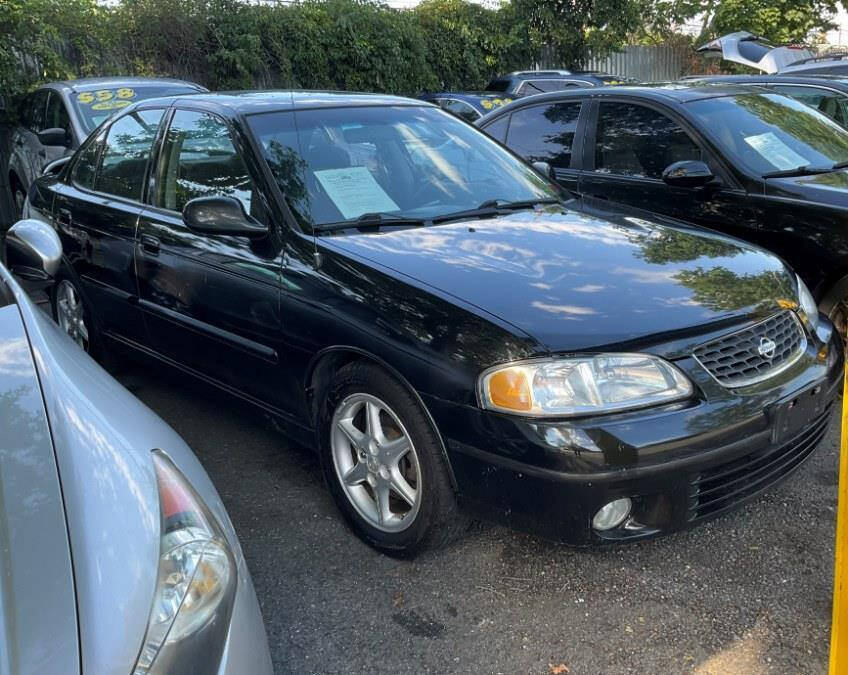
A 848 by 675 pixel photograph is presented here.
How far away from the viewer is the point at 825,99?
7.34 metres

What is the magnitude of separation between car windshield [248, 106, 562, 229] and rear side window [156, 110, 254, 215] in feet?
0.55

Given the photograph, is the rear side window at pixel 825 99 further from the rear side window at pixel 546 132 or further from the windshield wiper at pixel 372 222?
the windshield wiper at pixel 372 222

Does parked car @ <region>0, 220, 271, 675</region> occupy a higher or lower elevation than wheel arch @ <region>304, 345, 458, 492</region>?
higher

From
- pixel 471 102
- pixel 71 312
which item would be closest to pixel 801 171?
pixel 71 312

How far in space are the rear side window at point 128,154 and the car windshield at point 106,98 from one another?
3.91 metres

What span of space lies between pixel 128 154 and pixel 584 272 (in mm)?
2666

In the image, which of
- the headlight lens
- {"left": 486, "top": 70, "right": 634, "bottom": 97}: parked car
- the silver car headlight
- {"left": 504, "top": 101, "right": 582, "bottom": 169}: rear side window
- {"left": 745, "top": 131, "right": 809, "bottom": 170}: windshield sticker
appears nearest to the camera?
the silver car headlight

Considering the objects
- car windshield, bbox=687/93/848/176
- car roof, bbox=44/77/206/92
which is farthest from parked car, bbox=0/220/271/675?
car roof, bbox=44/77/206/92

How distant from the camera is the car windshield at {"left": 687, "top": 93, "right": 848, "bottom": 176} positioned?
192 inches

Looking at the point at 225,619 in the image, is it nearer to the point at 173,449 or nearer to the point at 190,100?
the point at 173,449

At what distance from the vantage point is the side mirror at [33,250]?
3.10m

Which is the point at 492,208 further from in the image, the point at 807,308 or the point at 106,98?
the point at 106,98

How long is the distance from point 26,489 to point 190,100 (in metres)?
2.86

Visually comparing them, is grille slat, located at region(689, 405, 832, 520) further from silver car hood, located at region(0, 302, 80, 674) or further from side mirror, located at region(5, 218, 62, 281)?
side mirror, located at region(5, 218, 62, 281)
